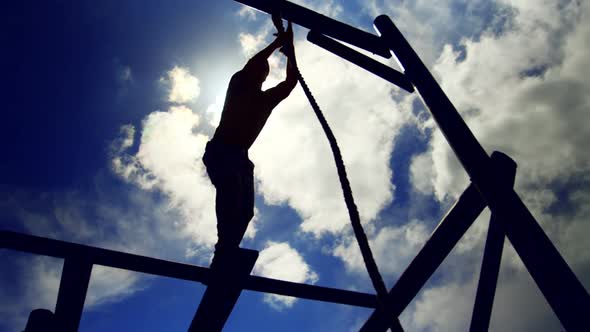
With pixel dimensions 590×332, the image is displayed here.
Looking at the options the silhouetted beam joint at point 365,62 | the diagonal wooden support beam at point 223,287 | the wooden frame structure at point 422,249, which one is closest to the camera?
the wooden frame structure at point 422,249

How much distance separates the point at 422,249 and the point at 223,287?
5.44ft

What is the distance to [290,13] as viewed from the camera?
363 cm

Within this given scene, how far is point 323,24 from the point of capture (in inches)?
149

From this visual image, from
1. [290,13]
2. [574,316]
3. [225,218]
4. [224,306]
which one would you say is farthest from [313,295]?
[290,13]

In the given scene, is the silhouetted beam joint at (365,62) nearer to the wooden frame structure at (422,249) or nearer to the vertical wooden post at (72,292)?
the wooden frame structure at (422,249)

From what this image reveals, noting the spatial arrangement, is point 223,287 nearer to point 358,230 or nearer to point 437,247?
point 358,230

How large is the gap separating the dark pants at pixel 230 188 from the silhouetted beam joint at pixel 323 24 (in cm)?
139

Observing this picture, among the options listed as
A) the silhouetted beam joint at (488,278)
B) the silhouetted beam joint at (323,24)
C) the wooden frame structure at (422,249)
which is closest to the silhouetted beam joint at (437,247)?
the wooden frame structure at (422,249)

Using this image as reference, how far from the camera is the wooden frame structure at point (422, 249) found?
2.18 metres

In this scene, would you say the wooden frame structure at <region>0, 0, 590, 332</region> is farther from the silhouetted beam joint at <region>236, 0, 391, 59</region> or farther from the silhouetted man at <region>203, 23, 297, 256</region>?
the silhouetted man at <region>203, 23, 297, 256</region>

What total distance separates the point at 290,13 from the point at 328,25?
425 millimetres

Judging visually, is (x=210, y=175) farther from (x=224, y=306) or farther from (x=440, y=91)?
(x=440, y=91)

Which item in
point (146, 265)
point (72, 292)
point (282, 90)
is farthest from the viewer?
point (282, 90)

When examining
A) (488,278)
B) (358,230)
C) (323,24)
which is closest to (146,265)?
(358,230)
